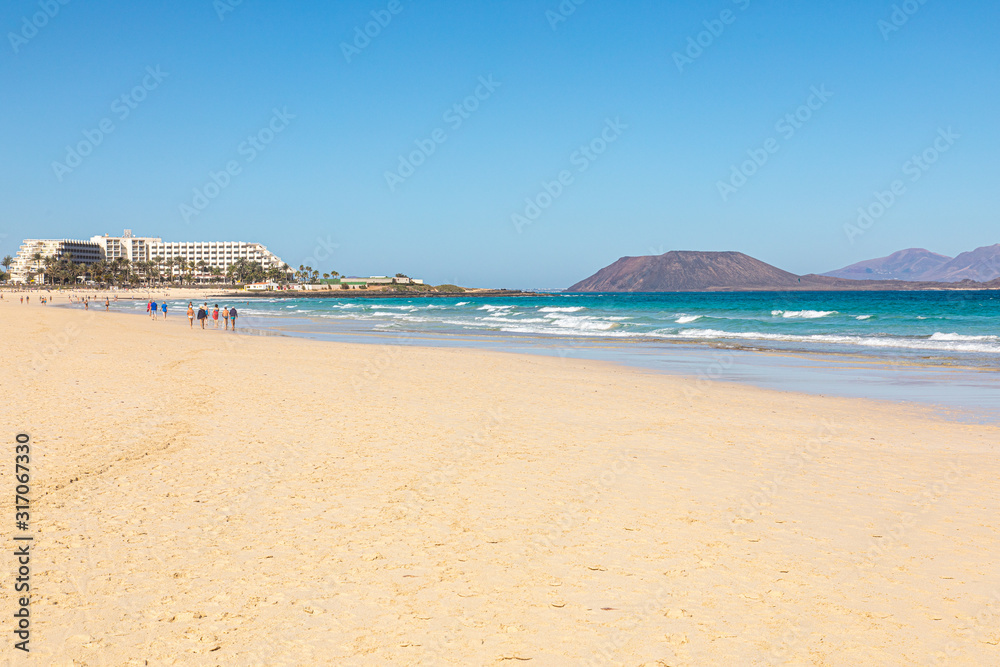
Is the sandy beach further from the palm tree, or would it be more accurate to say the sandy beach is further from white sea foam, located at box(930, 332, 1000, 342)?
the palm tree

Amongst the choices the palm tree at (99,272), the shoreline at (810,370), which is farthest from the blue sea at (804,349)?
the palm tree at (99,272)

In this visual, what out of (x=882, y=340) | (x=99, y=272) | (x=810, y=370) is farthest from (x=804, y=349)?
(x=99, y=272)

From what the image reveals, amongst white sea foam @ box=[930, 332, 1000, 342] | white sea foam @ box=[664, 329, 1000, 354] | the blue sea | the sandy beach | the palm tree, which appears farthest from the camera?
the palm tree

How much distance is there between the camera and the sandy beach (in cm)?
384

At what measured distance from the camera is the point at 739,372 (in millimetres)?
17656

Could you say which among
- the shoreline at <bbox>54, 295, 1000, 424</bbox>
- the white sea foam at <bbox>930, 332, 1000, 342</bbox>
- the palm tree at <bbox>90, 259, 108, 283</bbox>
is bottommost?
the shoreline at <bbox>54, 295, 1000, 424</bbox>

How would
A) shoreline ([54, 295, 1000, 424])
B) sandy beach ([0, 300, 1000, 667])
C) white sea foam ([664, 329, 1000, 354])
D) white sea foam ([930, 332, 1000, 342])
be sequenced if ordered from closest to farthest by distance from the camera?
1. sandy beach ([0, 300, 1000, 667])
2. shoreline ([54, 295, 1000, 424])
3. white sea foam ([664, 329, 1000, 354])
4. white sea foam ([930, 332, 1000, 342])

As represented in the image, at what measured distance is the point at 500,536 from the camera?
534cm

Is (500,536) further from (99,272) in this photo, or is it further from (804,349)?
(99,272)

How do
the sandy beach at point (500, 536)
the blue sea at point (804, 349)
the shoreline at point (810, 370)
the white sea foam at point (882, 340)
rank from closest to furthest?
the sandy beach at point (500, 536) → the shoreline at point (810, 370) → the blue sea at point (804, 349) → the white sea foam at point (882, 340)

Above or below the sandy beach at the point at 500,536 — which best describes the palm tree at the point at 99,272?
above

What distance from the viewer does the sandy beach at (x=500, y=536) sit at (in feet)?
12.6

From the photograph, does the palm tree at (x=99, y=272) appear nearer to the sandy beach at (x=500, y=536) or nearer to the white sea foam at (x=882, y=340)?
the white sea foam at (x=882, y=340)

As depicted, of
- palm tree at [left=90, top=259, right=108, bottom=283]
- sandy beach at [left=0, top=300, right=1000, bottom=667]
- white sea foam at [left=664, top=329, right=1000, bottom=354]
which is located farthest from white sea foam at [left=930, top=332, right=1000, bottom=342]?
palm tree at [left=90, top=259, right=108, bottom=283]
